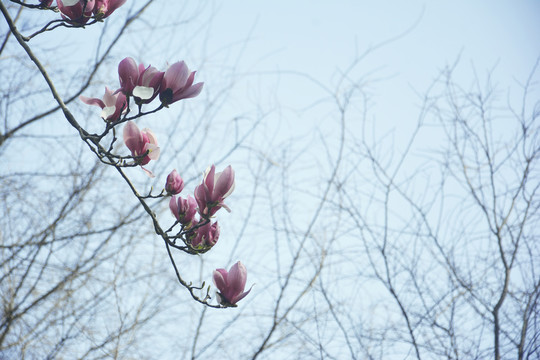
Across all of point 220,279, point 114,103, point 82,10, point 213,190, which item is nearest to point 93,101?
point 114,103

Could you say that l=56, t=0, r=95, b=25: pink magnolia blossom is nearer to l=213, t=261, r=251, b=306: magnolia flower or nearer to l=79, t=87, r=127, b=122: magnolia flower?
l=79, t=87, r=127, b=122: magnolia flower

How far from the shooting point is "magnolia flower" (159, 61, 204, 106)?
0.90 m

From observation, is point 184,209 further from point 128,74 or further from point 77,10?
point 77,10

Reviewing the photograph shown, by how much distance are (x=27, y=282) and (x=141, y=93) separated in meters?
1.71

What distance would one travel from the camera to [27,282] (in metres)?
2.23

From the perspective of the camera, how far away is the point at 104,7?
97 cm

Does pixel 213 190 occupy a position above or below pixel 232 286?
above

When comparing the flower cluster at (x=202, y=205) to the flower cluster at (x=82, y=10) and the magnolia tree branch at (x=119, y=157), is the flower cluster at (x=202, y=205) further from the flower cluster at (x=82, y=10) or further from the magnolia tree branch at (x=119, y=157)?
the flower cluster at (x=82, y=10)

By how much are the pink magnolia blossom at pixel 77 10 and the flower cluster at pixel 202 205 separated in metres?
0.33

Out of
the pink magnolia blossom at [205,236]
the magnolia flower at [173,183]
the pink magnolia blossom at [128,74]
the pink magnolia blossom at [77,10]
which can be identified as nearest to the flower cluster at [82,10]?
the pink magnolia blossom at [77,10]

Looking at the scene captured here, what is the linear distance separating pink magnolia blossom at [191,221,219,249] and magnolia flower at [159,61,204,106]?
258mm

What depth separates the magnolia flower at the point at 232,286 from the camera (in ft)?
3.22

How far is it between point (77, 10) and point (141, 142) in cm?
27

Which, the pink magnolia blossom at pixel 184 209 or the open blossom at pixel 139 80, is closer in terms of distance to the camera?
the open blossom at pixel 139 80
